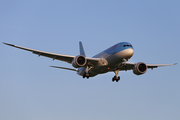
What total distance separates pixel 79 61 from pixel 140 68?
35.6 feet

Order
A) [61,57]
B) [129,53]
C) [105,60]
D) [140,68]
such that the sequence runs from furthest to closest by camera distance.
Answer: [140,68], [61,57], [105,60], [129,53]

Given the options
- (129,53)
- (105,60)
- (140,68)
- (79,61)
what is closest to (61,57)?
→ (79,61)

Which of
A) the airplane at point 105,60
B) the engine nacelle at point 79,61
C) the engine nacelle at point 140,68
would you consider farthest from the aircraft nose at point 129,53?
the engine nacelle at point 79,61

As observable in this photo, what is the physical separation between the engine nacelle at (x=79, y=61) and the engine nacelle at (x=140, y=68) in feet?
29.5

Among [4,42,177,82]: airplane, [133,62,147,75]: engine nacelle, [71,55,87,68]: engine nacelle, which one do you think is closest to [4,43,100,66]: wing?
[4,42,177,82]: airplane

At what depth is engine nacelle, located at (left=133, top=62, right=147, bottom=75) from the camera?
42500mm

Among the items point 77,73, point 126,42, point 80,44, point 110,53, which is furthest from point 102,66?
point 80,44

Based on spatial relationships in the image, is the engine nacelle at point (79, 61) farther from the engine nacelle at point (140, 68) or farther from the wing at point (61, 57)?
the engine nacelle at point (140, 68)

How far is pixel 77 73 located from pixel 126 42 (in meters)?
13.0

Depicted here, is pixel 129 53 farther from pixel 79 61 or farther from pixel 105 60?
pixel 79 61

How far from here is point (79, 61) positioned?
131 ft

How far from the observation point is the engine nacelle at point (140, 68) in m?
42.5

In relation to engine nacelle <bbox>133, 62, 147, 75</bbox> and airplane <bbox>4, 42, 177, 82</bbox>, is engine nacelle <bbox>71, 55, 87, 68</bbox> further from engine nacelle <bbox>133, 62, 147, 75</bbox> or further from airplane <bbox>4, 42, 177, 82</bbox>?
engine nacelle <bbox>133, 62, 147, 75</bbox>

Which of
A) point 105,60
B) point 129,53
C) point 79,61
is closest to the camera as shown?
point 129,53
